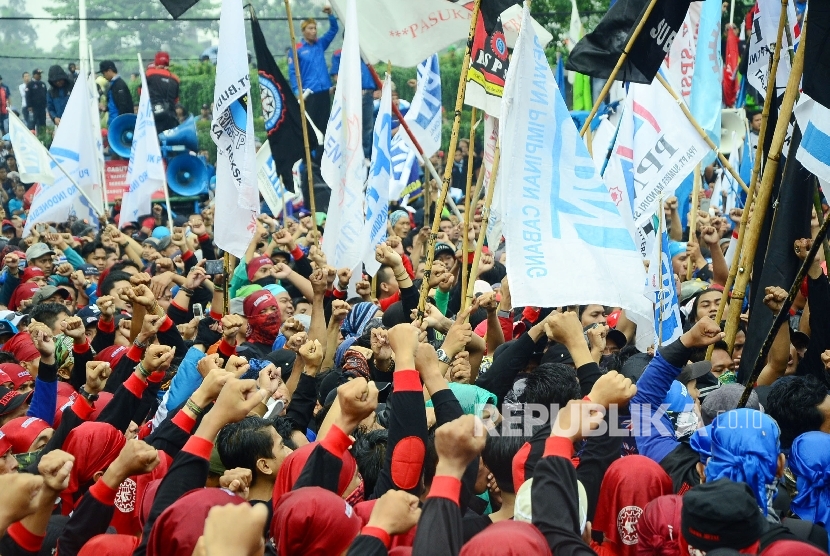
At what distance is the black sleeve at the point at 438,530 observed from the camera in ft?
10.2

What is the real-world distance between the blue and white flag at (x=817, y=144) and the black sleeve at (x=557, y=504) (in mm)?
2544

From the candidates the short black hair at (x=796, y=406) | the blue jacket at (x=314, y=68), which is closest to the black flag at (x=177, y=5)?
the short black hair at (x=796, y=406)

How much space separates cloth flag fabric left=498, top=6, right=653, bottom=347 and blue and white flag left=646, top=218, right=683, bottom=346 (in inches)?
62.9

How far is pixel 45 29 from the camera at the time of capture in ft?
250

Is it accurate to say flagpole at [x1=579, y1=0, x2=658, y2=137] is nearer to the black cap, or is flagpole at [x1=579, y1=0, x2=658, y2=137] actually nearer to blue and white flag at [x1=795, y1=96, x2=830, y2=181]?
blue and white flag at [x1=795, y1=96, x2=830, y2=181]

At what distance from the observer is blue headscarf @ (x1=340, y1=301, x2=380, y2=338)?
7.72 metres

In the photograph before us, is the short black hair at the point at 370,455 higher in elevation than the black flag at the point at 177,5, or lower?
lower

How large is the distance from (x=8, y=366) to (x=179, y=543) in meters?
3.79

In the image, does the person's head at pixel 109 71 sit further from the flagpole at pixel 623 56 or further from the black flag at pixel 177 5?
the flagpole at pixel 623 56

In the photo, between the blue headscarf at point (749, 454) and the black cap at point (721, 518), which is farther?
the blue headscarf at point (749, 454)

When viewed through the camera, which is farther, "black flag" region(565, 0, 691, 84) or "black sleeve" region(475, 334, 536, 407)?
"black flag" region(565, 0, 691, 84)

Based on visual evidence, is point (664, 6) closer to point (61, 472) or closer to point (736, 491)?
point (736, 491)

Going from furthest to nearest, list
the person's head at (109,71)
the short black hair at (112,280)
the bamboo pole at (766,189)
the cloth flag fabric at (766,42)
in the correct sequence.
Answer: the person's head at (109,71) → the short black hair at (112,280) → the cloth flag fabric at (766,42) → the bamboo pole at (766,189)

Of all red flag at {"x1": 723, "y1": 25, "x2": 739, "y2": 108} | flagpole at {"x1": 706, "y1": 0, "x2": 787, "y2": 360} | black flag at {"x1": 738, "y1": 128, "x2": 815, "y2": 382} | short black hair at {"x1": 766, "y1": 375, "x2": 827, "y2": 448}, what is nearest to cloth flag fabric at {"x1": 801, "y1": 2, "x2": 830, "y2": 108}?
flagpole at {"x1": 706, "y1": 0, "x2": 787, "y2": 360}
